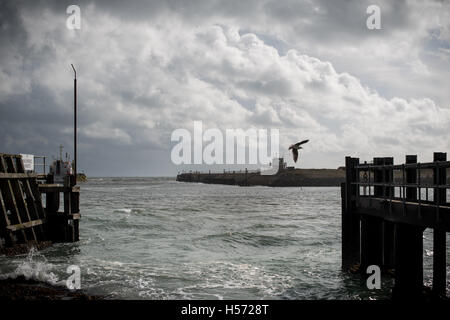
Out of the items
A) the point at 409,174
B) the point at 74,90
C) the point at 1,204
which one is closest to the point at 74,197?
the point at 1,204

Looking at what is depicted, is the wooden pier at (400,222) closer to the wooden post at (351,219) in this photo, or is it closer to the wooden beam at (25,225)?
the wooden post at (351,219)

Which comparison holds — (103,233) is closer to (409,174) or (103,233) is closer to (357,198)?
(357,198)

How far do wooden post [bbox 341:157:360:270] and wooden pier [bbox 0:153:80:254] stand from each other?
1342cm

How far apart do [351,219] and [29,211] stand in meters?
14.8

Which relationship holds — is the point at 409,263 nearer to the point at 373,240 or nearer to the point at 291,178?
the point at 373,240

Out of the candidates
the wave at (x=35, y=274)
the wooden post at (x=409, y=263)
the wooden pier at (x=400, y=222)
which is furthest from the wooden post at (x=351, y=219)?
the wave at (x=35, y=274)

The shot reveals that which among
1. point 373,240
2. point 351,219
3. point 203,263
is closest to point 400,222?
point 373,240

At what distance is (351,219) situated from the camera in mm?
13258

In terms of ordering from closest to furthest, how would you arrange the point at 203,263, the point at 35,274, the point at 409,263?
the point at 409,263
the point at 35,274
the point at 203,263

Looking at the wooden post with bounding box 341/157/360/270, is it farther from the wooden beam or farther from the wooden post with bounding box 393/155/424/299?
the wooden beam

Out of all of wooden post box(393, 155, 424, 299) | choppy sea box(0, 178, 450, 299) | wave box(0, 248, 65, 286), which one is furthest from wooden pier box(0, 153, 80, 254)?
wooden post box(393, 155, 424, 299)

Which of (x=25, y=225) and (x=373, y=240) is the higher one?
(x=373, y=240)

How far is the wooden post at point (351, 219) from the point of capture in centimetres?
1325

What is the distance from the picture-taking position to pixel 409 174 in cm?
1032
